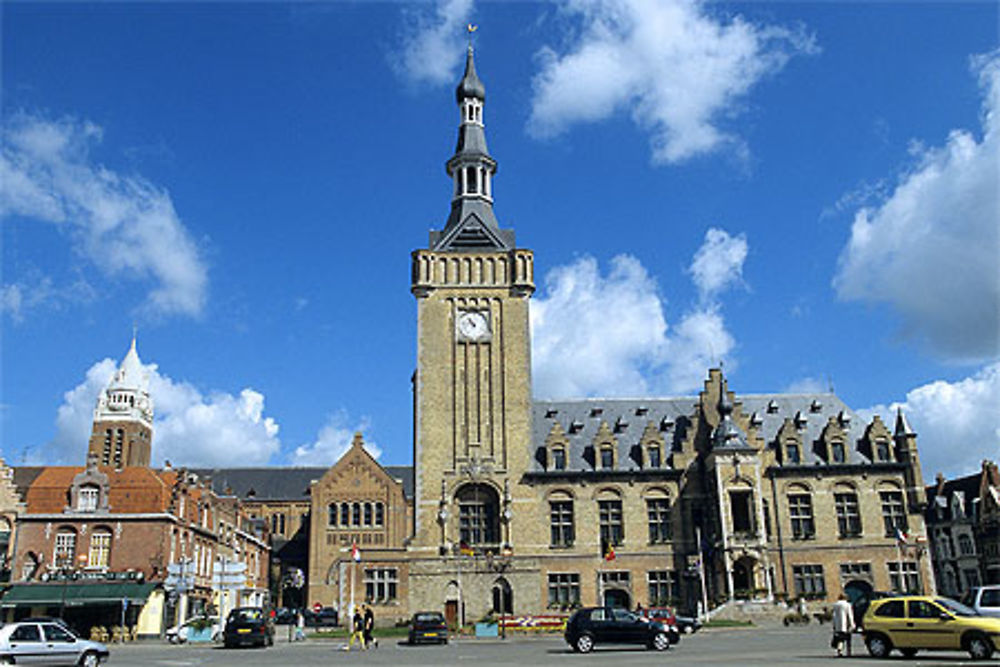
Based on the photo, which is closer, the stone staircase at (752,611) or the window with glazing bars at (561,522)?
the stone staircase at (752,611)

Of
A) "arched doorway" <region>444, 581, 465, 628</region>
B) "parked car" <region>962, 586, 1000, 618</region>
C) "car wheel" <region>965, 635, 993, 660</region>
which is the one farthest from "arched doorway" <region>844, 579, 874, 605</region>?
"car wheel" <region>965, 635, 993, 660</region>

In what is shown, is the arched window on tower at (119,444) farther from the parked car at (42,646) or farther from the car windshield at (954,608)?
the car windshield at (954,608)

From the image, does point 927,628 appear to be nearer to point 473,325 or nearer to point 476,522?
point 476,522

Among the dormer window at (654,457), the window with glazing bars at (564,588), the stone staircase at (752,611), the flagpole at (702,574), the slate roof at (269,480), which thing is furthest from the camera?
the slate roof at (269,480)

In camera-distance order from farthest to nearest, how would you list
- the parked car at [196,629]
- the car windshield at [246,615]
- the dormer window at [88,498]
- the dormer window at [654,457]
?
1. the dormer window at [654,457]
2. the dormer window at [88,498]
3. the parked car at [196,629]
4. the car windshield at [246,615]

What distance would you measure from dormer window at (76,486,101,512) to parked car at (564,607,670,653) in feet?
118

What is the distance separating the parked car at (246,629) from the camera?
35.9 metres

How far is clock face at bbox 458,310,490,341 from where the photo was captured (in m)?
59.4

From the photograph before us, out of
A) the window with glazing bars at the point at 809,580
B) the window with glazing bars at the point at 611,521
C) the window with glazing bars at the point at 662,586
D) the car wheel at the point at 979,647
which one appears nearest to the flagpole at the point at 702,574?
the window with glazing bars at the point at 662,586

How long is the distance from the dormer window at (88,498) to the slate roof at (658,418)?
28021 mm

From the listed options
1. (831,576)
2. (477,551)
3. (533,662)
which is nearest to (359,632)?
(533,662)

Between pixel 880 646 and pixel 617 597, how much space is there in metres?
33.8

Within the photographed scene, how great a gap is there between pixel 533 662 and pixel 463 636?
21.0 meters

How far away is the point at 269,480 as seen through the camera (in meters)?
101
